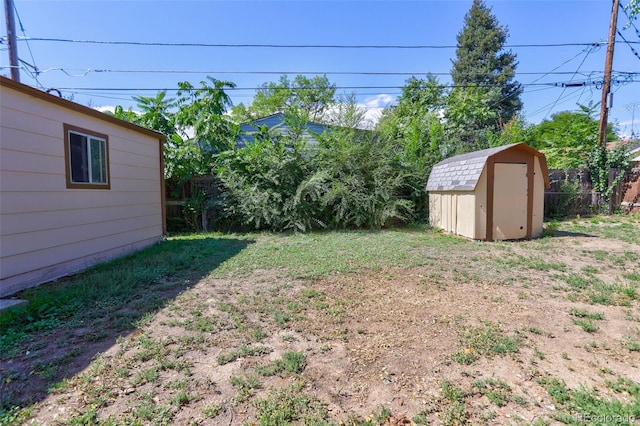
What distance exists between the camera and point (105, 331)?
2.73m

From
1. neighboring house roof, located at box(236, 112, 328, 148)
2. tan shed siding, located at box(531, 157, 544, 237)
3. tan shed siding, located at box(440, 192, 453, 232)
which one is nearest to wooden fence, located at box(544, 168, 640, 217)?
tan shed siding, located at box(531, 157, 544, 237)

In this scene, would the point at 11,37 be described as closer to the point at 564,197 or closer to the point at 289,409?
the point at 289,409

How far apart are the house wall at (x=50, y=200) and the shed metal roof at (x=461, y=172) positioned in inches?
267

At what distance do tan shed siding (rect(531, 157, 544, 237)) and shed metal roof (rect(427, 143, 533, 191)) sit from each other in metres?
0.81

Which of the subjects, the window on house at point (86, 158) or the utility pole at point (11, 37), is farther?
the utility pole at point (11, 37)

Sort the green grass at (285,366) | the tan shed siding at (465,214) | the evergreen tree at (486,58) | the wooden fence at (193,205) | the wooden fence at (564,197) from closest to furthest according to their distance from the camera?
the green grass at (285,366) < the tan shed siding at (465,214) < the wooden fence at (193,205) < the wooden fence at (564,197) < the evergreen tree at (486,58)

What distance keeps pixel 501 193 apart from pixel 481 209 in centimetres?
54

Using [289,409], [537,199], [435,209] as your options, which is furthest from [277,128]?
[289,409]

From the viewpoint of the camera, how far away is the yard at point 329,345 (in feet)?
5.93

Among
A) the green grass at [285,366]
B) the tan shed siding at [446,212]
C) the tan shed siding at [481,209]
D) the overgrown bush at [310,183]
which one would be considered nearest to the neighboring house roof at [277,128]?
the overgrown bush at [310,183]

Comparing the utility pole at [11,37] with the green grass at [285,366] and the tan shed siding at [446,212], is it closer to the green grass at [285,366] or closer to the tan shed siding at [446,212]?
the green grass at [285,366]

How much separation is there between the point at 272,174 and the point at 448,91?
55.5 feet

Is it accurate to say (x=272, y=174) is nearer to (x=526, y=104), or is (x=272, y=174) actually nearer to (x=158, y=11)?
(x=158, y=11)

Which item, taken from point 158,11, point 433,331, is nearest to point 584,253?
point 433,331
